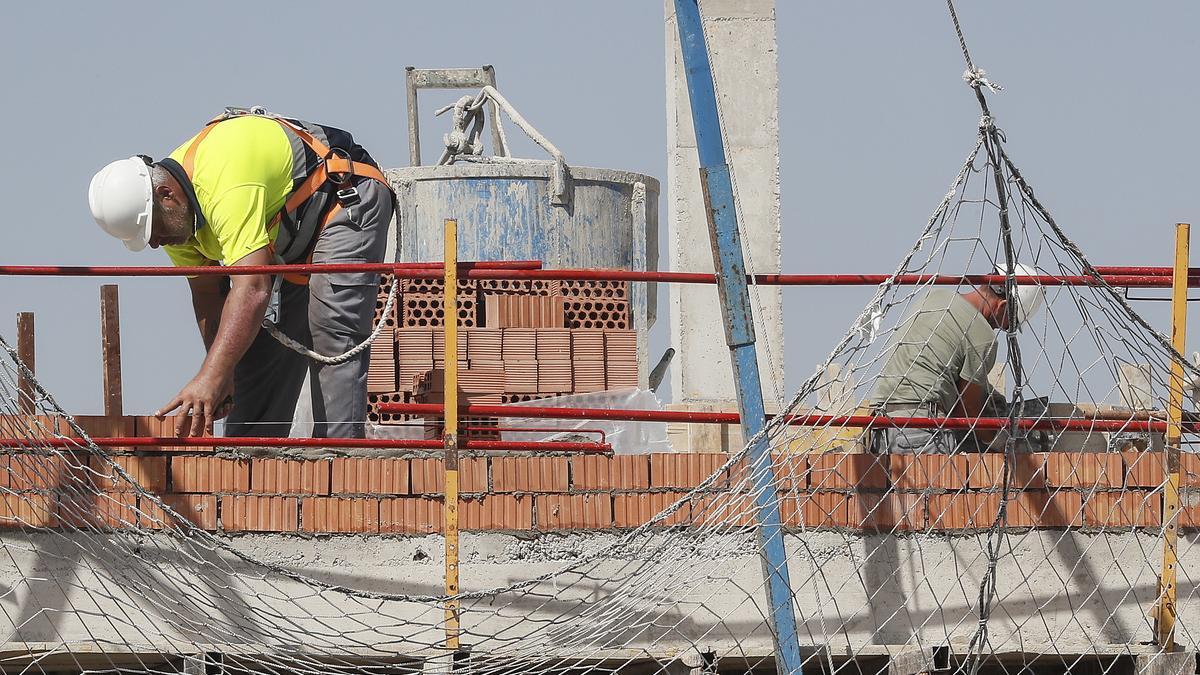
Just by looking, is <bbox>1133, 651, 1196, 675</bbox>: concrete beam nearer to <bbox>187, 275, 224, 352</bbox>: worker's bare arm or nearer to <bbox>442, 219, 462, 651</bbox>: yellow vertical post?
<bbox>442, 219, 462, 651</bbox>: yellow vertical post

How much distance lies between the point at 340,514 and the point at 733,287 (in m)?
1.67

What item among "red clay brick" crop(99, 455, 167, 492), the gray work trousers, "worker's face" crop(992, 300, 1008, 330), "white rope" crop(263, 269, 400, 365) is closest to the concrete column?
"worker's face" crop(992, 300, 1008, 330)

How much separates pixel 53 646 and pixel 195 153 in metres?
1.97

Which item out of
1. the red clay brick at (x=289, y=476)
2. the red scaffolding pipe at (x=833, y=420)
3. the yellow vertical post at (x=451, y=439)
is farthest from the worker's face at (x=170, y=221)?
the red scaffolding pipe at (x=833, y=420)

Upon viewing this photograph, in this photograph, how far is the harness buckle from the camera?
6.24 meters

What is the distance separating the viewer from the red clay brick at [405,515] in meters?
5.55

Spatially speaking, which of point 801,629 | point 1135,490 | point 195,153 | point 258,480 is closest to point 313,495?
point 258,480

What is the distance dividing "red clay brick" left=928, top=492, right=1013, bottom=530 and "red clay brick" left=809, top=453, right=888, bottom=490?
213 mm

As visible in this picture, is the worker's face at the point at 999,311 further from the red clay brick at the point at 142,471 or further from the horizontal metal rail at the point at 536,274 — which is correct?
the red clay brick at the point at 142,471

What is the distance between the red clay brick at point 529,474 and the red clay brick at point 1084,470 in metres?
1.85

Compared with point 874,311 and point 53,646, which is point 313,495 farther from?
point 874,311

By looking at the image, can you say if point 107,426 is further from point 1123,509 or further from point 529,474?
point 1123,509

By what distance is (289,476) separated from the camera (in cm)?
557

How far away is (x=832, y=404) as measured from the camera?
5379 millimetres
